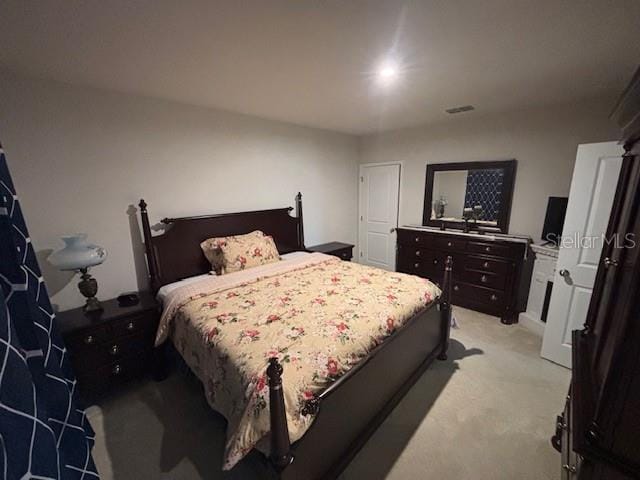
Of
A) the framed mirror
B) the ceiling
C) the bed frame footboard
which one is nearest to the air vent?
the ceiling

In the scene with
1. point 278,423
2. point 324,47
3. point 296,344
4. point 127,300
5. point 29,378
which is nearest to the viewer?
point 29,378

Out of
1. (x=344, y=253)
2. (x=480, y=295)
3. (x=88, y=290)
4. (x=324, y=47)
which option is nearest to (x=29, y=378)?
(x=88, y=290)

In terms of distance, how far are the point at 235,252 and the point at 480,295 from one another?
116 inches

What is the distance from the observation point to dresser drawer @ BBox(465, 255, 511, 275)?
3.03 m

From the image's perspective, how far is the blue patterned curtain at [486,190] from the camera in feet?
10.7

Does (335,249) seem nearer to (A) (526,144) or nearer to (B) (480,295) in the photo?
(B) (480,295)

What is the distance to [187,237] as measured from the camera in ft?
8.86

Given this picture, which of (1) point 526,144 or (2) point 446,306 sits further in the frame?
(1) point 526,144

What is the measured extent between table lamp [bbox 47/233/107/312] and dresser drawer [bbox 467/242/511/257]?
3727 millimetres

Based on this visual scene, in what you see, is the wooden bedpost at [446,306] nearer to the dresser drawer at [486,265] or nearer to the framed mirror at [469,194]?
the dresser drawer at [486,265]

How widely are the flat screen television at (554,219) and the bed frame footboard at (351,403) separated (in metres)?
1.57

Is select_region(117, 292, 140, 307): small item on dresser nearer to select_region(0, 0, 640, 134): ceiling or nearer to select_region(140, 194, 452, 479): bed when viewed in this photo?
select_region(140, 194, 452, 479): bed

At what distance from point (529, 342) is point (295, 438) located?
2.75 metres

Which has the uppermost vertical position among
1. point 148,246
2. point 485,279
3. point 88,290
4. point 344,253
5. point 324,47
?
point 324,47
